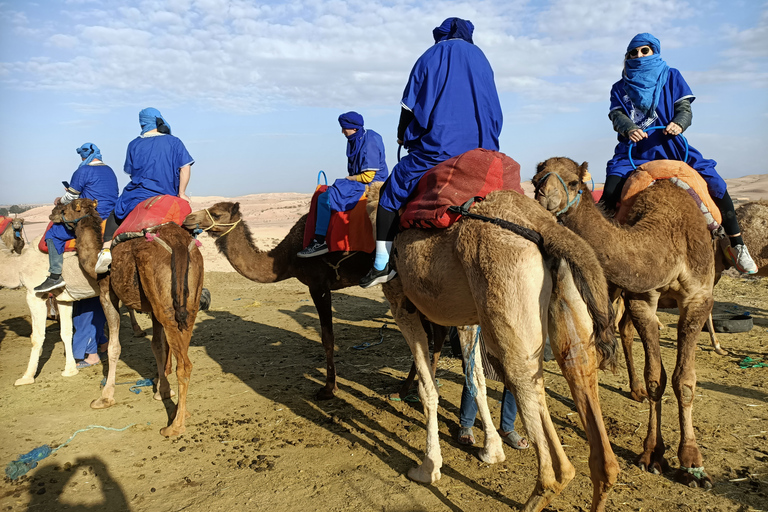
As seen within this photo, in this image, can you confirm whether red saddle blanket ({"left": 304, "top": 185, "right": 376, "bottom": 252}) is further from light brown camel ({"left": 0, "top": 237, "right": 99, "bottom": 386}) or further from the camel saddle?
light brown camel ({"left": 0, "top": 237, "right": 99, "bottom": 386})

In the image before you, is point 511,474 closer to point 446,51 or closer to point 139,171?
point 446,51

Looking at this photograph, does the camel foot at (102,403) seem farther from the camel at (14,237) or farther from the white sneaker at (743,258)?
the white sneaker at (743,258)

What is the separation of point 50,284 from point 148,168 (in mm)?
2374

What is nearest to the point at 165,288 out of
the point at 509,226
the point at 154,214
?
the point at 154,214

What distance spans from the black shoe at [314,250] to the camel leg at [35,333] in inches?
156

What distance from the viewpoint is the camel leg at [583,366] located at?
293cm

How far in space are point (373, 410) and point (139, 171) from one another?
4015mm

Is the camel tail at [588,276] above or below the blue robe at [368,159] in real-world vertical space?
below

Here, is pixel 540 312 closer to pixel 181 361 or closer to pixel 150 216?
pixel 181 361

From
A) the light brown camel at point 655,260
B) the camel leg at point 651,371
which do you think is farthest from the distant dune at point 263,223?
the camel leg at point 651,371

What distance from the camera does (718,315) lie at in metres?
8.89

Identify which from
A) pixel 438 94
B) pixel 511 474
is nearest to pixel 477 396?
pixel 511 474

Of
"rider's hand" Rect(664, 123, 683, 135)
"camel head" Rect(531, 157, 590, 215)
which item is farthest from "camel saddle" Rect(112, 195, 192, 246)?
"rider's hand" Rect(664, 123, 683, 135)

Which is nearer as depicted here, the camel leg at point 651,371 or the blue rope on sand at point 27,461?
the camel leg at point 651,371
